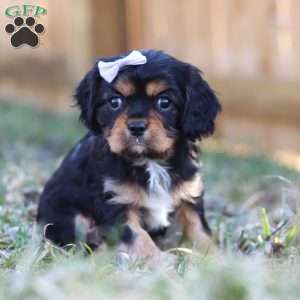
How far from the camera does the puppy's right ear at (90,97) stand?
4.49 metres

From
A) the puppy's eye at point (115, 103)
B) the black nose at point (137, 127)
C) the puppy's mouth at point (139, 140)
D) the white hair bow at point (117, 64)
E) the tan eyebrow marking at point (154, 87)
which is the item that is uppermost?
the white hair bow at point (117, 64)

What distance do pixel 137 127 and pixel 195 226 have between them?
2.75ft

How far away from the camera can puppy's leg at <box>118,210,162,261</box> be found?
414 cm

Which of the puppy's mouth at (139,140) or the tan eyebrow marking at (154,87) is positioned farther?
the tan eyebrow marking at (154,87)

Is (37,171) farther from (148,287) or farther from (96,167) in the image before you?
(148,287)

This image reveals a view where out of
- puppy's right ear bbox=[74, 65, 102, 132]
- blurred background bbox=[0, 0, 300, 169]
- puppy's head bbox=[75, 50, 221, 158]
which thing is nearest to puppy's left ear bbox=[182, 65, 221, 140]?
puppy's head bbox=[75, 50, 221, 158]

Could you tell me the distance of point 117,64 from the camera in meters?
4.20

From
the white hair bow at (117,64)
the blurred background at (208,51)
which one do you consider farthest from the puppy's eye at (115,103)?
the blurred background at (208,51)

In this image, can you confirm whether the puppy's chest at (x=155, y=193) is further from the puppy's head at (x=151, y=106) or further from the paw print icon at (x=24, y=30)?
the paw print icon at (x=24, y=30)

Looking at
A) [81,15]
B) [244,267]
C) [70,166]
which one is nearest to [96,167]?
[70,166]

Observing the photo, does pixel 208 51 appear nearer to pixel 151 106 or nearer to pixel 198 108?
pixel 198 108

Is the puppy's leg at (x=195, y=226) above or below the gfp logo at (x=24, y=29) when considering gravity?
below

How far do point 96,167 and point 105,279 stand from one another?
1700 mm

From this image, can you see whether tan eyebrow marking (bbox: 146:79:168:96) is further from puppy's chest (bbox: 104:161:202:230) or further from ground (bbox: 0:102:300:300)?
ground (bbox: 0:102:300:300)
